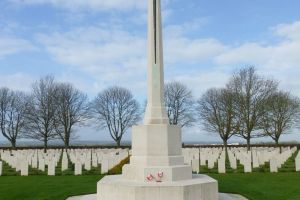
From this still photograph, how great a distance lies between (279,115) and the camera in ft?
119

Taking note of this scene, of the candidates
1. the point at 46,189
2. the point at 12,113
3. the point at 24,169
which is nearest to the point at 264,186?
the point at 46,189

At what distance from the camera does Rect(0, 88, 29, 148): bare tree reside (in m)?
Answer: 38.7

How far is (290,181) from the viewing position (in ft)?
37.2

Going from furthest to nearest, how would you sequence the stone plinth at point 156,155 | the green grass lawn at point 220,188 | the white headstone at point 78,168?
the white headstone at point 78,168 < the green grass lawn at point 220,188 < the stone plinth at point 156,155

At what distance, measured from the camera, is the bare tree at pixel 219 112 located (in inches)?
1342

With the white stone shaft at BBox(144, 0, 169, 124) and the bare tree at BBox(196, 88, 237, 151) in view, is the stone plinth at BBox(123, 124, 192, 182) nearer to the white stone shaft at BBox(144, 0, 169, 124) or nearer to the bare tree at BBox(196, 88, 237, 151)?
the white stone shaft at BBox(144, 0, 169, 124)

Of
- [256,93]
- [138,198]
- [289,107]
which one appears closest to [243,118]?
[256,93]

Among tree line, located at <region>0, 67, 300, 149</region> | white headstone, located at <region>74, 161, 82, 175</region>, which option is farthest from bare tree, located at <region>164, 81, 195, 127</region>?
white headstone, located at <region>74, 161, 82, 175</region>

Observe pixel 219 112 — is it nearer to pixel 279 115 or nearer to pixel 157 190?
pixel 279 115

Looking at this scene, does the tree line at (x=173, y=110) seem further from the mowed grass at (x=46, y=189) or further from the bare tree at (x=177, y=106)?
the mowed grass at (x=46, y=189)

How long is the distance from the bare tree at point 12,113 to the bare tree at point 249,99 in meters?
22.0

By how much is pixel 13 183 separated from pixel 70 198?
378 centimetres

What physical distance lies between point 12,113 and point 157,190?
36.1 meters

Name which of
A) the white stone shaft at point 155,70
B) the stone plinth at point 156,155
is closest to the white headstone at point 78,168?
the stone plinth at point 156,155
